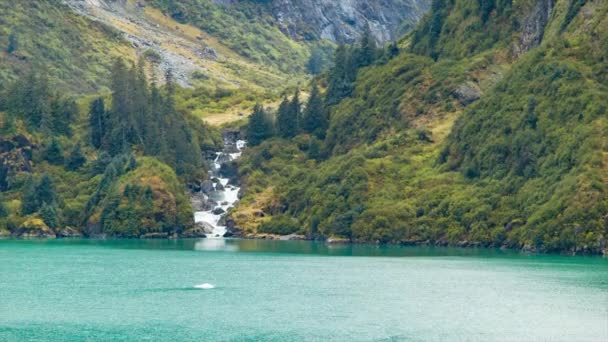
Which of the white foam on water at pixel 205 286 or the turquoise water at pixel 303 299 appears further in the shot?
the white foam on water at pixel 205 286

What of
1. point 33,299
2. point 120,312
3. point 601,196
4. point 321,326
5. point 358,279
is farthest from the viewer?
point 601,196

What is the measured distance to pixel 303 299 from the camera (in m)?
136

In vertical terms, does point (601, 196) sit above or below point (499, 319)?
above

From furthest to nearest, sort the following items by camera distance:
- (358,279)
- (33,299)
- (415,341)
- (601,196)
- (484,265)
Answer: (601,196) → (484,265) → (358,279) → (33,299) → (415,341)

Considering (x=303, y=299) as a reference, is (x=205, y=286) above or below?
above

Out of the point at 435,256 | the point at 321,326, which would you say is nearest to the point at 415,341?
the point at 321,326

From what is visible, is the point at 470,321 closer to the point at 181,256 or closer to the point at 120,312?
the point at 120,312

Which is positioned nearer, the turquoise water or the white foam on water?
the turquoise water

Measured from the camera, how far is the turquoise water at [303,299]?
11275 cm

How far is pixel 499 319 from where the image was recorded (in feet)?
395

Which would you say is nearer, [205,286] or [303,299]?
[303,299]

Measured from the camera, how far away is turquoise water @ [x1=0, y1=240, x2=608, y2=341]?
112750mm

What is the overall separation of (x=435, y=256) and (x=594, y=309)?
239 ft

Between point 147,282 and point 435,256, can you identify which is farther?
point 435,256
